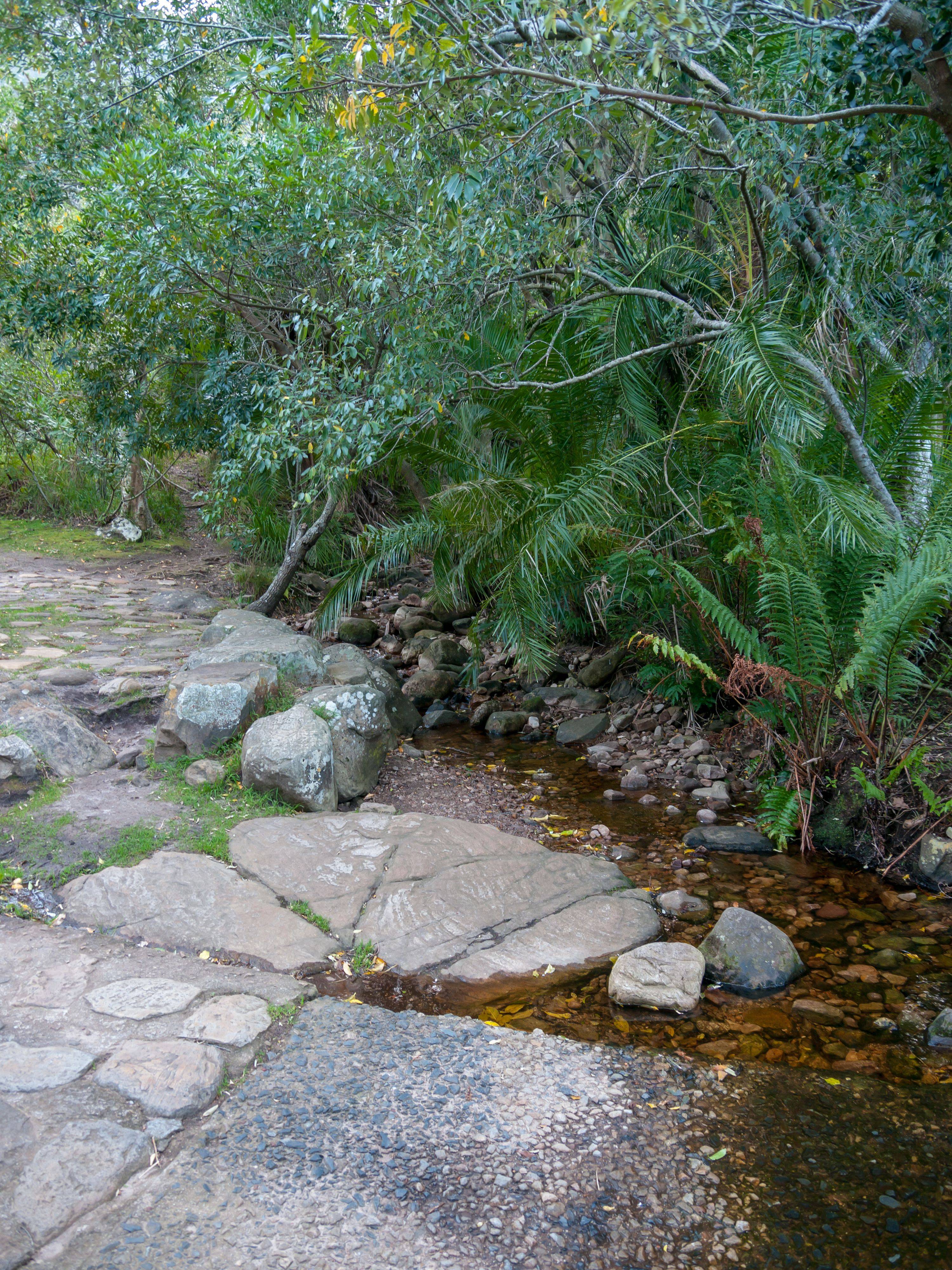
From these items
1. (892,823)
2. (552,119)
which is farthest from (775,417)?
(892,823)

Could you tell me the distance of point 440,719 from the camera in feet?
22.5

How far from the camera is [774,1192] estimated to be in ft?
7.25

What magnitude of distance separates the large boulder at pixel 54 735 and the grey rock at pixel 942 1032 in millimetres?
3687

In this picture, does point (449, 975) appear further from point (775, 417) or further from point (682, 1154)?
point (775, 417)

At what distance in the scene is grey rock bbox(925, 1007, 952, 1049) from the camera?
114 inches

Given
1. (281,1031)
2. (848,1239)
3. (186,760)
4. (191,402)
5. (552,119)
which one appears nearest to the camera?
(848,1239)

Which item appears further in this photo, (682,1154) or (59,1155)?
(682,1154)

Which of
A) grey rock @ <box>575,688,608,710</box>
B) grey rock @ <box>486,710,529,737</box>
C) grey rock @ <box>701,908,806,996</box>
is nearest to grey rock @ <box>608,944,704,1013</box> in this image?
grey rock @ <box>701,908,806,996</box>

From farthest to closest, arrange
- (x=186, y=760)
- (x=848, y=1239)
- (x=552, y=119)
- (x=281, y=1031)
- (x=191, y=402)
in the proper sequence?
(x=191, y=402) < (x=186, y=760) < (x=552, y=119) < (x=281, y=1031) < (x=848, y=1239)

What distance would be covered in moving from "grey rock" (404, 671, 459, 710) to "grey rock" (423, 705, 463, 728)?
0.20 metres

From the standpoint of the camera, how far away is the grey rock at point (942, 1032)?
9.48 ft

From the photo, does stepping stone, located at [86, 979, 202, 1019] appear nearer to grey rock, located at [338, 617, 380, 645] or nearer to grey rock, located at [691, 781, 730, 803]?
grey rock, located at [691, 781, 730, 803]

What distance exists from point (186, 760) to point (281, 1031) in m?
2.03

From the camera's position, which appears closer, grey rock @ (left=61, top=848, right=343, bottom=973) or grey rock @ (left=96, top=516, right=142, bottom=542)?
grey rock @ (left=61, top=848, right=343, bottom=973)
